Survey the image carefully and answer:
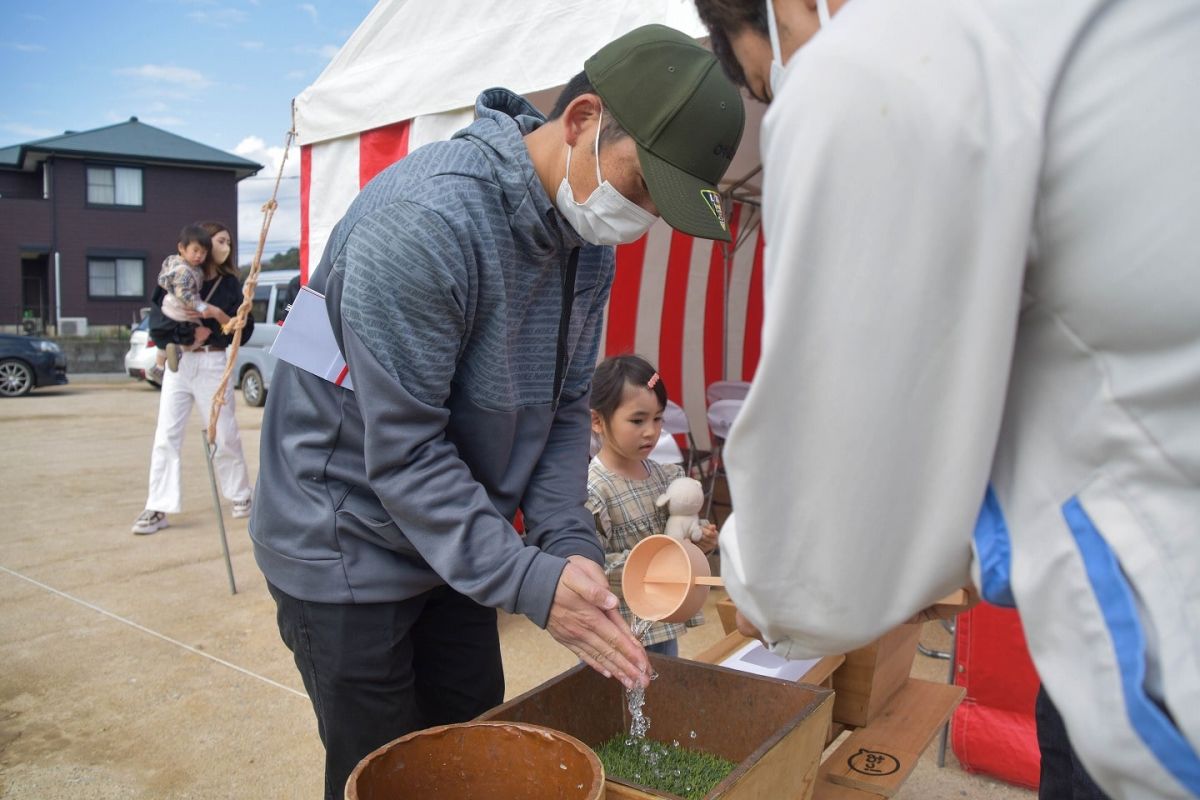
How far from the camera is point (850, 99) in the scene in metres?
0.59

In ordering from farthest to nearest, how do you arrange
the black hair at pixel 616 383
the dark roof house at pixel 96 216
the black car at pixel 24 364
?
the dark roof house at pixel 96 216, the black car at pixel 24 364, the black hair at pixel 616 383

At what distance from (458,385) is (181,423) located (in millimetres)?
4290

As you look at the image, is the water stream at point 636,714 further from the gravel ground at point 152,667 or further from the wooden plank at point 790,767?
the gravel ground at point 152,667

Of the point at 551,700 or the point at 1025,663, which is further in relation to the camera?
the point at 1025,663

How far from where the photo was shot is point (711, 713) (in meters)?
1.76

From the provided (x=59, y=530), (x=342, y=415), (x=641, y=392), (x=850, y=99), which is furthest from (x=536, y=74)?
(x=59, y=530)

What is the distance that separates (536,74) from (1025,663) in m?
2.56

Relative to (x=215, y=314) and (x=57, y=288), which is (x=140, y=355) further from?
(x=57, y=288)

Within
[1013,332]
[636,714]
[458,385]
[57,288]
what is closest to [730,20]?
[1013,332]

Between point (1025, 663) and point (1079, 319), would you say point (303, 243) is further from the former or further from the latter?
point (1079, 319)

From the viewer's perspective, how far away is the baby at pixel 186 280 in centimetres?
511

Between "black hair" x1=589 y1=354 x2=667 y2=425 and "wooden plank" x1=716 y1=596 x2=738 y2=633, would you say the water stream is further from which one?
"black hair" x1=589 y1=354 x2=667 y2=425

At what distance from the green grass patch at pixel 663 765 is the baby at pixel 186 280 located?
418 cm

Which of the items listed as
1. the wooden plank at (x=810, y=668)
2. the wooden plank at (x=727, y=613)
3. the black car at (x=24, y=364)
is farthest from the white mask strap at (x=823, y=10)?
the black car at (x=24, y=364)
